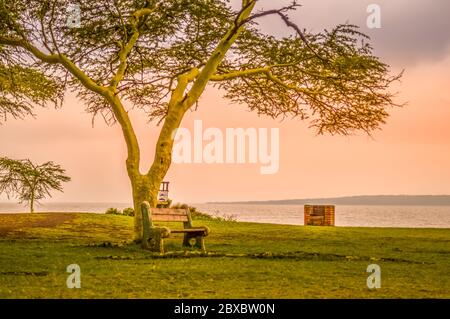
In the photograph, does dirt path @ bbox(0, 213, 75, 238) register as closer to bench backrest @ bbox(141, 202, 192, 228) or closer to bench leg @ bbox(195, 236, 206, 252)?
bench backrest @ bbox(141, 202, 192, 228)

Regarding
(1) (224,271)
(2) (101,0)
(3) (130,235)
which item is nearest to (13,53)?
(2) (101,0)

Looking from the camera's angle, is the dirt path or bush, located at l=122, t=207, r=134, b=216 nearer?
the dirt path

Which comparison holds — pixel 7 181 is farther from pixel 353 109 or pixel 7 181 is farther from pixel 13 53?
pixel 353 109

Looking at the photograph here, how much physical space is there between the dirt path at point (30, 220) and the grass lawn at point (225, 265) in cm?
13

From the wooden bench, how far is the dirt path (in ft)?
21.6

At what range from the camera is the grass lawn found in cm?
1028

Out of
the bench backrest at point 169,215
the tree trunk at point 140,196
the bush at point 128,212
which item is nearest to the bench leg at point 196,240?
the bench backrest at point 169,215

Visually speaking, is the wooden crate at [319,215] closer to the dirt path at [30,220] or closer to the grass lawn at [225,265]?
the grass lawn at [225,265]

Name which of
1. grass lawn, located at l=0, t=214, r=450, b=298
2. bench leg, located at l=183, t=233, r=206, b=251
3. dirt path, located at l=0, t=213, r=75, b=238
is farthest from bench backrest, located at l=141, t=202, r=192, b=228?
dirt path, located at l=0, t=213, r=75, b=238

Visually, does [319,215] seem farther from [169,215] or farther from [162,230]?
[162,230]

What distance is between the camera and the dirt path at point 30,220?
76.2 ft

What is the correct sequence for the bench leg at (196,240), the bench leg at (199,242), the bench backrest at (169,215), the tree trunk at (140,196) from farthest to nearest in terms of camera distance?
the tree trunk at (140,196) < the bench leg at (196,240) < the bench leg at (199,242) < the bench backrest at (169,215)

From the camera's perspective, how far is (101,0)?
19719 mm

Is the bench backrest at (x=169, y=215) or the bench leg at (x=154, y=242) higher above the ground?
the bench backrest at (x=169, y=215)
